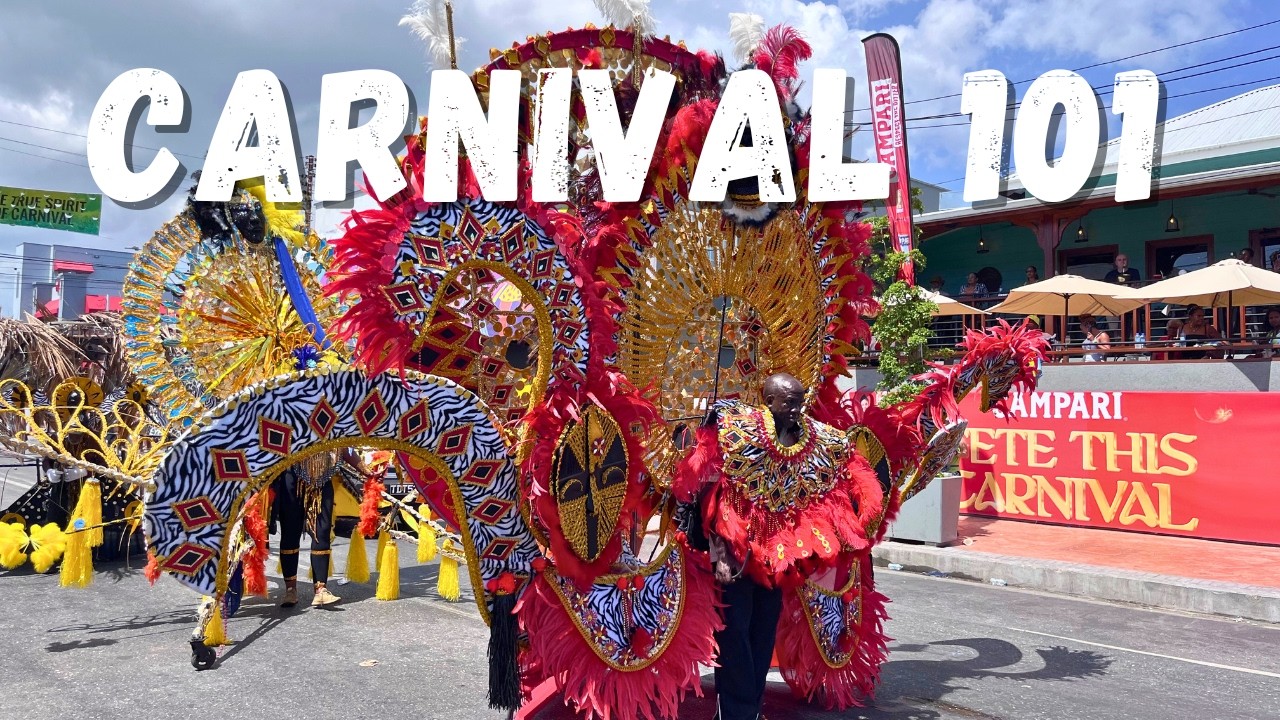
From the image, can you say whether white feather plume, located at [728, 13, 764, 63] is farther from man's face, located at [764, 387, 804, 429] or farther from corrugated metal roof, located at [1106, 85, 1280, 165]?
corrugated metal roof, located at [1106, 85, 1280, 165]

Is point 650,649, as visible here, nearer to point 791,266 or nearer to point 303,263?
point 791,266

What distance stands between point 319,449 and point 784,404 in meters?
1.79

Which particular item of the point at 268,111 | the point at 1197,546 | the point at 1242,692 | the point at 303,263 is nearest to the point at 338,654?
the point at 303,263

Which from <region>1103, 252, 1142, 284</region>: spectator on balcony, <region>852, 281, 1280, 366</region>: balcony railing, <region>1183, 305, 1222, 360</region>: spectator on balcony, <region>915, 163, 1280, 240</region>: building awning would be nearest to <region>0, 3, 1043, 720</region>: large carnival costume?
<region>852, 281, 1280, 366</region>: balcony railing

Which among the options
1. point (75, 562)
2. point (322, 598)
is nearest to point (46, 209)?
point (75, 562)

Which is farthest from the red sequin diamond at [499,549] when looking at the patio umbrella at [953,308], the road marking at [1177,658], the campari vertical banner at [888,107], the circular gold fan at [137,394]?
the patio umbrella at [953,308]

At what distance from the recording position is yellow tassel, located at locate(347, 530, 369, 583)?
292 inches

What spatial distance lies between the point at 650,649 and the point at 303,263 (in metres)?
4.10

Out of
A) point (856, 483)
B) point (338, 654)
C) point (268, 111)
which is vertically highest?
point (268, 111)

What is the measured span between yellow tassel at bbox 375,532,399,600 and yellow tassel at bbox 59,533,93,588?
222 cm

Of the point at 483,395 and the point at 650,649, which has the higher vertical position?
the point at 483,395

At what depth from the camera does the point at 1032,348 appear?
4.70 m

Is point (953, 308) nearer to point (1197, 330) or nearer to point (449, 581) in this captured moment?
point (1197, 330)

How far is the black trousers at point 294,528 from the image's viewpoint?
6984 mm
